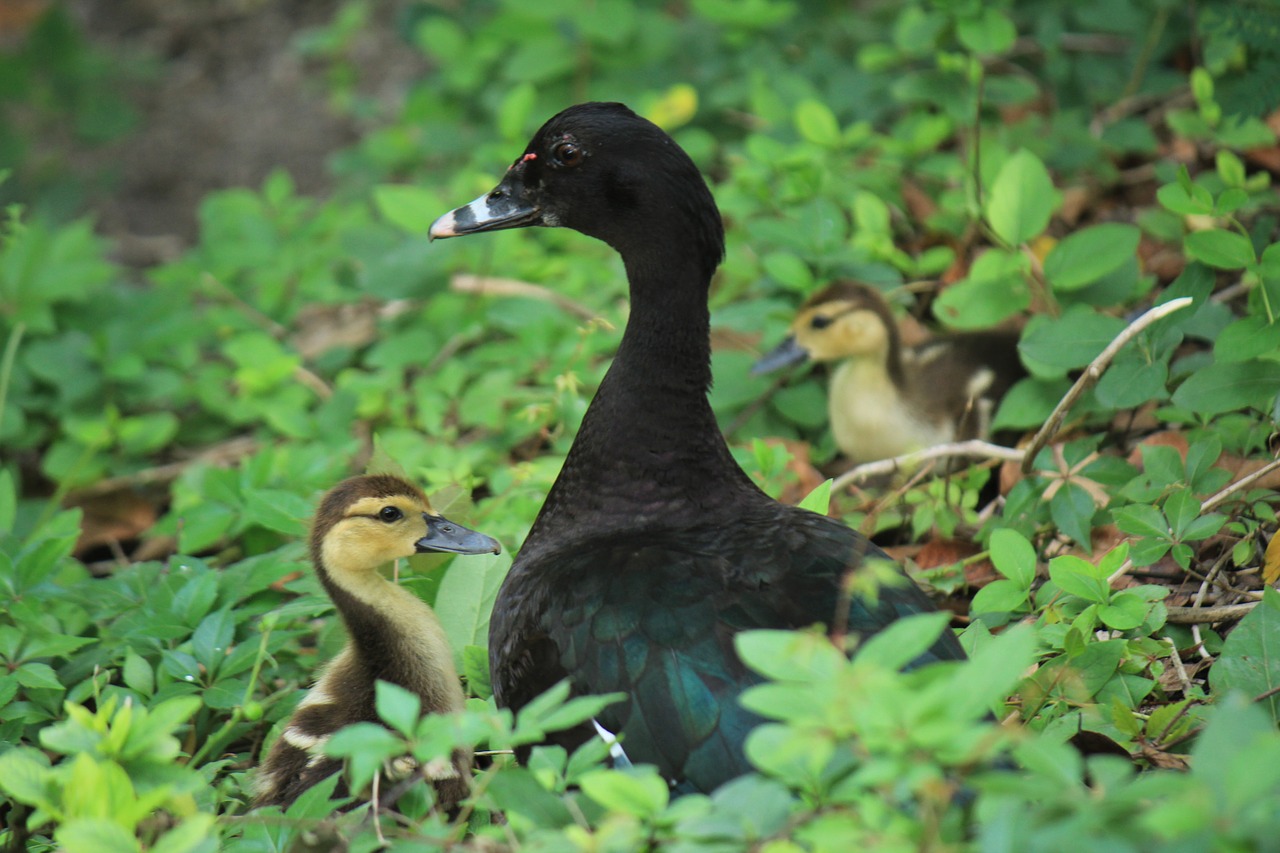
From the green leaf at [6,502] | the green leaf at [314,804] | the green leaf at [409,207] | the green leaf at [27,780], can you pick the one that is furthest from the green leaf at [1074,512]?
the green leaf at [6,502]

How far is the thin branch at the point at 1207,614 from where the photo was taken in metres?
2.89

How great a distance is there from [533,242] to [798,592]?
3.12m

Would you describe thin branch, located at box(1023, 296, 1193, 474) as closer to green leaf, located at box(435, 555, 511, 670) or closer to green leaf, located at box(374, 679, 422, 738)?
green leaf, located at box(435, 555, 511, 670)

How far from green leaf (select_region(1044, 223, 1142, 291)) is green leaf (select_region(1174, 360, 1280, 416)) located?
63 cm

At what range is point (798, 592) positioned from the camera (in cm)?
251

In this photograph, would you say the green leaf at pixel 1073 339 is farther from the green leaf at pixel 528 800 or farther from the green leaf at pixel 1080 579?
the green leaf at pixel 528 800

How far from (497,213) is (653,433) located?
2.36 feet

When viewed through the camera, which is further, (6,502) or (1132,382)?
(6,502)

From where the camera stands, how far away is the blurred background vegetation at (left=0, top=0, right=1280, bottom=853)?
185cm

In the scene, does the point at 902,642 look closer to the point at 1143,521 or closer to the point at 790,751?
the point at 790,751

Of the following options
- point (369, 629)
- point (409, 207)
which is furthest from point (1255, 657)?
point (409, 207)

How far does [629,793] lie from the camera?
1850mm

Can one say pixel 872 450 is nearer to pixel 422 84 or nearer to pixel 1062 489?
pixel 1062 489

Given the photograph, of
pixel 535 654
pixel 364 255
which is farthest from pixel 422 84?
pixel 535 654
